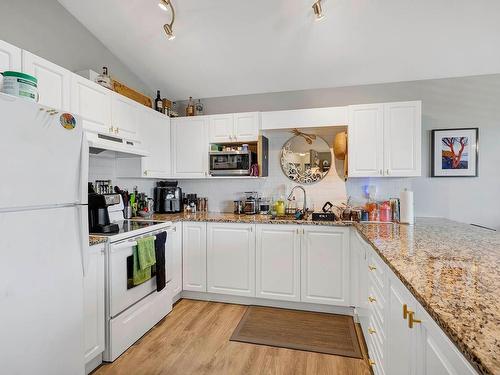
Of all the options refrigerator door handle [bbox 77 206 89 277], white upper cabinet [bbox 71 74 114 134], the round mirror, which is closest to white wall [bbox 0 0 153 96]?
white upper cabinet [bbox 71 74 114 134]

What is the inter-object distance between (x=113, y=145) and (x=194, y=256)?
4.72 ft

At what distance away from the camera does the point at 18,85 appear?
1511 millimetres

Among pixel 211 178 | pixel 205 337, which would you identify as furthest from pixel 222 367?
pixel 211 178

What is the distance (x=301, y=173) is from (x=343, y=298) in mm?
1481

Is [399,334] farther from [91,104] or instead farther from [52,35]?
[52,35]

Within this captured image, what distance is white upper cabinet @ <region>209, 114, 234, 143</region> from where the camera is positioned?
3.41m

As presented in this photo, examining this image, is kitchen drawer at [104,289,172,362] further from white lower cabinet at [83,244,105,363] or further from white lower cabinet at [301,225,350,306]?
white lower cabinet at [301,225,350,306]

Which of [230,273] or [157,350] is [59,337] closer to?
[157,350]

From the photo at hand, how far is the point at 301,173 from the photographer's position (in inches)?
137

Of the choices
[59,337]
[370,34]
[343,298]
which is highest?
[370,34]

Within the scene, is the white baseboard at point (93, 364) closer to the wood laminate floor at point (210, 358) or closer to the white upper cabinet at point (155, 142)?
the wood laminate floor at point (210, 358)

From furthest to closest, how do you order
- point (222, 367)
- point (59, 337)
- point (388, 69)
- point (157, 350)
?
point (388, 69) → point (157, 350) → point (222, 367) → point (59, 337)

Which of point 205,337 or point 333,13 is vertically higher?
point 333,13

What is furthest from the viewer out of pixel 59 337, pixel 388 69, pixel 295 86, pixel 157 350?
pixel 295 86
